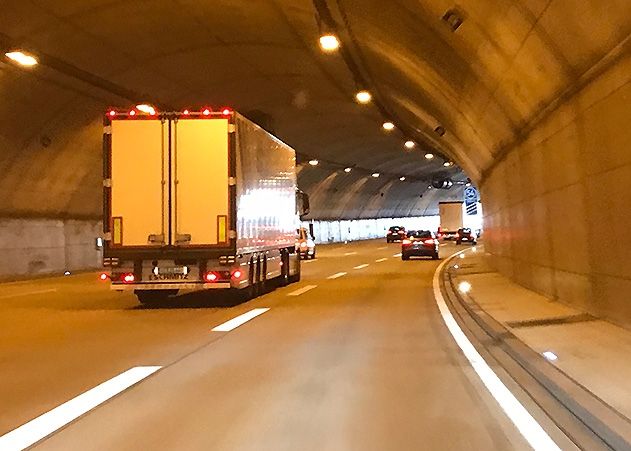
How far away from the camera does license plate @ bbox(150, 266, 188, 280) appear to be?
17.1 m

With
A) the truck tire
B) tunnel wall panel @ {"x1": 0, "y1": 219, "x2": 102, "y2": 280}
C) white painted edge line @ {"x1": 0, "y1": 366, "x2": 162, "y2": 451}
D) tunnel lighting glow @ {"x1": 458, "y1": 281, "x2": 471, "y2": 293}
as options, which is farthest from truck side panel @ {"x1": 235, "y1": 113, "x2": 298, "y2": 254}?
tunnel wall panel @ {"x1": 0, "y1": 219, "x2": 102, "y2": 280}

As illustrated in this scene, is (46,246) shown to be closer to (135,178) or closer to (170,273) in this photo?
(135,178)

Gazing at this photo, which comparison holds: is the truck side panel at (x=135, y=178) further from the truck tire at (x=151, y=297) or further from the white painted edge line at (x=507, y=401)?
the white painted edge line at (x=507, y=401)

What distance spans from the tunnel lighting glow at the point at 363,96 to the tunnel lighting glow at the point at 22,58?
10.7 metres

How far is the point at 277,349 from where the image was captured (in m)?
11.4

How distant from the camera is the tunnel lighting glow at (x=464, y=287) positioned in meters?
20.8

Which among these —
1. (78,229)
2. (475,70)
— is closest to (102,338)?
(475,70)

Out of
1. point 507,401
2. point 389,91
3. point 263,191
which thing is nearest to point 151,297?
point 263,191

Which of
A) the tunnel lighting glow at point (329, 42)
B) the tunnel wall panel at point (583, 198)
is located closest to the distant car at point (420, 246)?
the tunnel wall panel at point (583, 198)

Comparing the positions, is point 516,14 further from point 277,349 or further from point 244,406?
point 244,406

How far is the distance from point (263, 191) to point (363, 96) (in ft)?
27.8

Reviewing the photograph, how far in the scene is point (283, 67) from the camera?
2528 centimetres

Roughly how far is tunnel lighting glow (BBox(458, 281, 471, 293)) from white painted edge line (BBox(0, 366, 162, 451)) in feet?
40.7

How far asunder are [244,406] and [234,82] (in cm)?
2051
